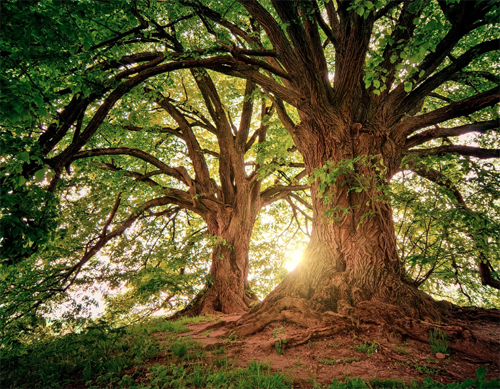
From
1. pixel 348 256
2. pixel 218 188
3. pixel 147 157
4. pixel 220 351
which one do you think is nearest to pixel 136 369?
pixel 220 351

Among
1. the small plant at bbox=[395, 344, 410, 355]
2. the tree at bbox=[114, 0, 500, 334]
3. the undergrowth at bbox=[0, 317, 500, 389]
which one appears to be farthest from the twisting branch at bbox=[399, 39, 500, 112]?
the undergrowth at bbox=[0, 317, 500, 389]

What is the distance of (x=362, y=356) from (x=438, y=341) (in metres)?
0.96

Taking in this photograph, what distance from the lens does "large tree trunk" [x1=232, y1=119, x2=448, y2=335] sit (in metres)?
3.77

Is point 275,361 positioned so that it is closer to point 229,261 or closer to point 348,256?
point 348,256

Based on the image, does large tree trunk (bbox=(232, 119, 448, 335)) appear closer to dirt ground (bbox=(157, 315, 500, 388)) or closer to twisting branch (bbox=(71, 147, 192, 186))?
dirt ground (bbox=(157, 315, 500, 388))

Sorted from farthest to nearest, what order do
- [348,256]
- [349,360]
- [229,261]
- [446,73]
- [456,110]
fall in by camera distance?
[229,261]
[446,73]
[456,110]
[348,256]
[349,360]

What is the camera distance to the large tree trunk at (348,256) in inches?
148

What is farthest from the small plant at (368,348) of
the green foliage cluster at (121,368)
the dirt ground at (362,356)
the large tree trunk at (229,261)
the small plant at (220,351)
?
the large tree trunk at (229,261)

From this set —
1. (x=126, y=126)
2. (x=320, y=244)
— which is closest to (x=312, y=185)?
(x=320, y=244)

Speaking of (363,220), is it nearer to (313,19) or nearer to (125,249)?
(313,19)

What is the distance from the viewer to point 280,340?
3451mm

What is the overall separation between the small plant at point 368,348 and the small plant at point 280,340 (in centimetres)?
87

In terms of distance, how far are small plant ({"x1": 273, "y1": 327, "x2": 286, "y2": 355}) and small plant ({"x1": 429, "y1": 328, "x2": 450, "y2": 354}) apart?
68.4 inches

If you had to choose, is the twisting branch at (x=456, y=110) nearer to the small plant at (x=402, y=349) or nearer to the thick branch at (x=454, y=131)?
the thick branch at (x=454, y=131)
